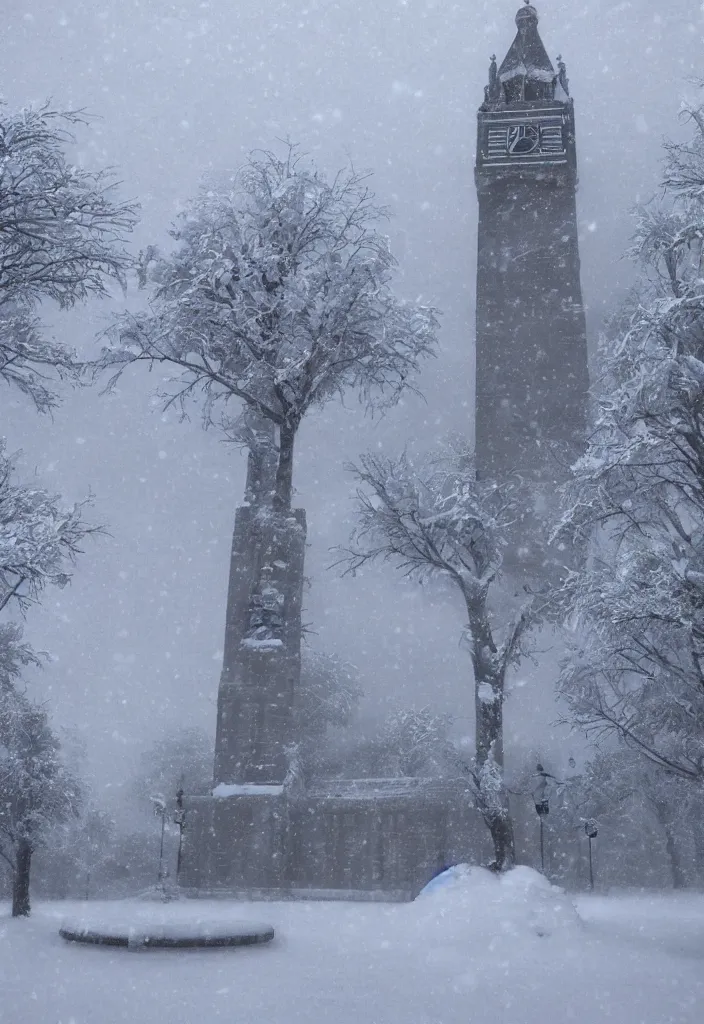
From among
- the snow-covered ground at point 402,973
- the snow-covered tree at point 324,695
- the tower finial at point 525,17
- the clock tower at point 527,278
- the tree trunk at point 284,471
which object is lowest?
the snow-covered ground at point 402,973

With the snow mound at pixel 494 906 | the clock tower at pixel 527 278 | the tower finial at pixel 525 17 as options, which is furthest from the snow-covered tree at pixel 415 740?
the tower finial at pixel 525 17

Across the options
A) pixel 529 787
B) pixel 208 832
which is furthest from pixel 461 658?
pixel 208 832

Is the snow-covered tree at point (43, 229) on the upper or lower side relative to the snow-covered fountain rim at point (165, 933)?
upper

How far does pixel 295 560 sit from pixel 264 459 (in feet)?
10.6

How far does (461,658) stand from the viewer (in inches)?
1679

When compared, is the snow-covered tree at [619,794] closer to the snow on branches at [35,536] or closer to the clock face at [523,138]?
the snow on branches at [35,536]

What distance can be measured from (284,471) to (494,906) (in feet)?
38.1

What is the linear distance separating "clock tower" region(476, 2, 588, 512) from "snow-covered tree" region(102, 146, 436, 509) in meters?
24.1

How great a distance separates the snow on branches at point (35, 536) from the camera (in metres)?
9.91

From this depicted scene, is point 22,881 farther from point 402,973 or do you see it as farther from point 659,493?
point 402,973

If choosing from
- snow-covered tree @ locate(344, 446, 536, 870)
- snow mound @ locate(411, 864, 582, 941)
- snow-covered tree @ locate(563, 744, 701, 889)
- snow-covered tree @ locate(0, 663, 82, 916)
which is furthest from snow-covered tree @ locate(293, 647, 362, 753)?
snow mound @ locate(411, 864, 582, 941)

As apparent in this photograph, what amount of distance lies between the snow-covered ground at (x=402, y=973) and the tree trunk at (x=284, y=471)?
10.3 m

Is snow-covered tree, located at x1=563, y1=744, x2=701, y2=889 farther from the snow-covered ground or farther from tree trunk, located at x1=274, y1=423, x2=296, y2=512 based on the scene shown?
the snow-covered ground

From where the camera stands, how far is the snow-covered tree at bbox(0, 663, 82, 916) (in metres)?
27.5
